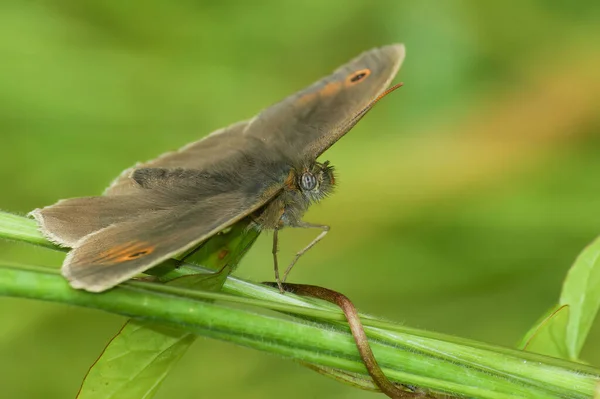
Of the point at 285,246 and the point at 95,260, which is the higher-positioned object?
the point at 285,246

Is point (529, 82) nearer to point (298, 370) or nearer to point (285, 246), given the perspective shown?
point (285, 246)

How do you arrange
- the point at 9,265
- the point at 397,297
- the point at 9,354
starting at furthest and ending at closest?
the point at 397,297
the point at 9,354
the point at 9,265

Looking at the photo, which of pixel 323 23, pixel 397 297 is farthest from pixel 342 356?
pixel 323 23

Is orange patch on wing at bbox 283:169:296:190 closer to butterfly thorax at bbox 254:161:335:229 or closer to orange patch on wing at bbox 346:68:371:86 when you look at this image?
butterfly thorax at bbox 254:161:335:229

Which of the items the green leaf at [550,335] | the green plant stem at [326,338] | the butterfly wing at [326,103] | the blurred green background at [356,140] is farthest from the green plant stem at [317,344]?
the blurred green background at [356,140]

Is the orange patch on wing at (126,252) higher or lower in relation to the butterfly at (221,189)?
lower

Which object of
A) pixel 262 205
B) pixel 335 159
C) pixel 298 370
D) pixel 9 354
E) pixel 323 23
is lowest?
pixel 9 354

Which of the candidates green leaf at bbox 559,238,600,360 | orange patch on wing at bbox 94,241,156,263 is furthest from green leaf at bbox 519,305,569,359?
orange patch on wing at bbox 94,241,156,263

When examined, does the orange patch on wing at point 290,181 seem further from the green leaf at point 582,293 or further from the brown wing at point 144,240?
the green leaf at point 582,293
